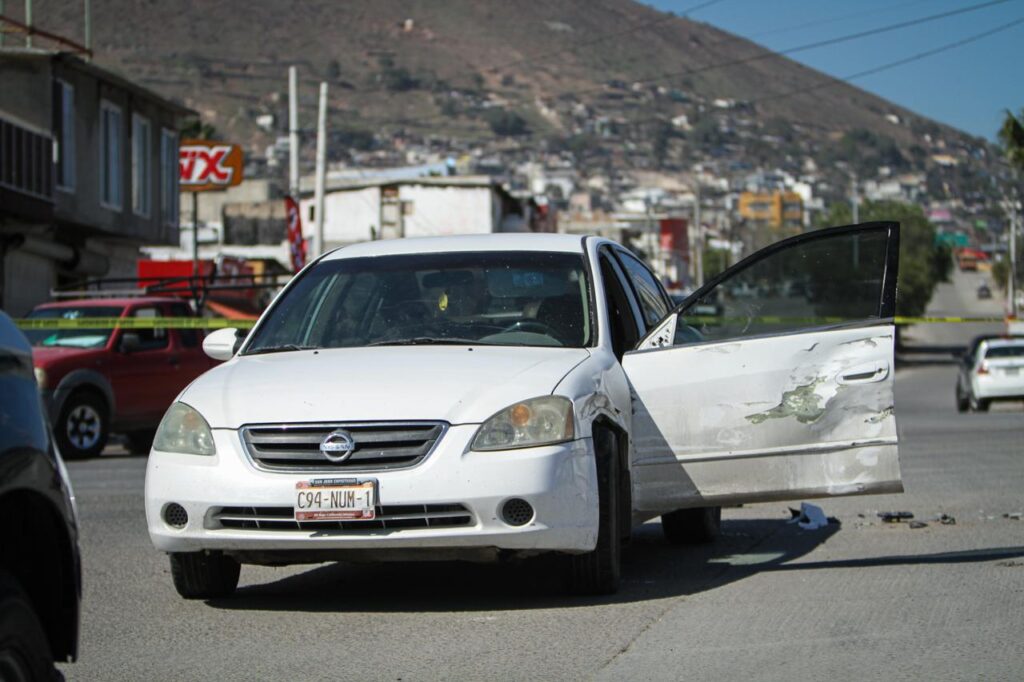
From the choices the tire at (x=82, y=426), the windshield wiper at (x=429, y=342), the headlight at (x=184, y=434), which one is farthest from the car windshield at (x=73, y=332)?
the headlight at (x=184, y=434)

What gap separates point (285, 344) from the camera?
8.02 metres

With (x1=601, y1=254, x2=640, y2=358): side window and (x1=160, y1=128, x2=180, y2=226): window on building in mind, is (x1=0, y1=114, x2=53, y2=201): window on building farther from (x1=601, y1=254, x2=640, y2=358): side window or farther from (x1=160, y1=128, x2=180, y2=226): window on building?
(x1=601, y1=254, x2=640, y2=358): side window

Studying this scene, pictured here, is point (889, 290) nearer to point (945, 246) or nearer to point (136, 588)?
point (136, 588)

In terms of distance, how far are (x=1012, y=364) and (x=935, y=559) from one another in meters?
23.7

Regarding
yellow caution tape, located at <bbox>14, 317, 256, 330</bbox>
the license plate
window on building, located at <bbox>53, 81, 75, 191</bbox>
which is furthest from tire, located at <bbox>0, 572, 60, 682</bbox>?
window on building, located at <bbox>53, 81, 75, 191</bbox>

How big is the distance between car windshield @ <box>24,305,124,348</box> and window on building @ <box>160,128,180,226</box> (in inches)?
743

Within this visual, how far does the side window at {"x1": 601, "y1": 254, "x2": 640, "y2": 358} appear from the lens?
27.6 ft

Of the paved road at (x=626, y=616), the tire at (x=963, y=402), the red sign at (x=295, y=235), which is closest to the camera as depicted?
the paved road at (x=626, y=616)

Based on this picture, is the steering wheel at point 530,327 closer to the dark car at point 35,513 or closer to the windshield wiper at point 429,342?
the windshield wiper at point 429,342

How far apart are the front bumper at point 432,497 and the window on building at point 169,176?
3208 cm

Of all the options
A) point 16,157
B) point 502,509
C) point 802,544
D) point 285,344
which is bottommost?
point 802,544

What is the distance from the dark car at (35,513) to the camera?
3688mm

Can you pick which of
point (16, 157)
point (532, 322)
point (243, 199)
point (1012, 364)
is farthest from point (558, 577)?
point (243, 199)

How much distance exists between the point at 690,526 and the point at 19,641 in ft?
20.9
